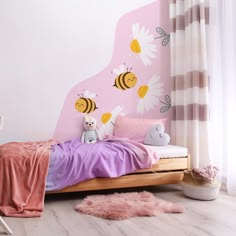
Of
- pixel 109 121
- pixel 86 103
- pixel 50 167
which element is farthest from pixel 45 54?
pixel 50 167

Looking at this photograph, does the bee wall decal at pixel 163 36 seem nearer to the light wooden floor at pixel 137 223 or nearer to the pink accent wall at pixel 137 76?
the pink accent wall at pixel 137 76

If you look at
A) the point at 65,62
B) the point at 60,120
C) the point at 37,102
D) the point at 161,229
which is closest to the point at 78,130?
the point at 60,120

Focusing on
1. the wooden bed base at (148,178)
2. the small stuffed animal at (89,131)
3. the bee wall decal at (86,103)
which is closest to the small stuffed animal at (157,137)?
the wooden bed base at (148,178)

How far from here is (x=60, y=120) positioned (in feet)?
10.5

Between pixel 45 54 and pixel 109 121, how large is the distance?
40.6 inches

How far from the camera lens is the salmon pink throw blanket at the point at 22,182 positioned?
2129mm

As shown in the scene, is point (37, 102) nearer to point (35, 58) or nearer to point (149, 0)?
point (35, 58)

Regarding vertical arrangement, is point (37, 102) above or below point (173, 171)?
above

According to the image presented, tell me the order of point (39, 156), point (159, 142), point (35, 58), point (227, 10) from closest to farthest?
point (39, 156) < point (227, 10) < point (159, 142) < point (35, 58)

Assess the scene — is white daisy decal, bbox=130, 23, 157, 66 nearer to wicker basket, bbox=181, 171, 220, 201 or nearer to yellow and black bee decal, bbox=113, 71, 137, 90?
yellow and black bee decal, bbox=113, 71, 137, 90

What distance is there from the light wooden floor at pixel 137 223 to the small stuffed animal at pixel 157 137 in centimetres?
75

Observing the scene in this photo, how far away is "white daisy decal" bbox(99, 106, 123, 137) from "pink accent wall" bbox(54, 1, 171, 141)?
1.4 inches

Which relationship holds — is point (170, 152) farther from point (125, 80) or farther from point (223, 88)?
point (125, 80)

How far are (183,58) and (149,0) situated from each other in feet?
2.73
